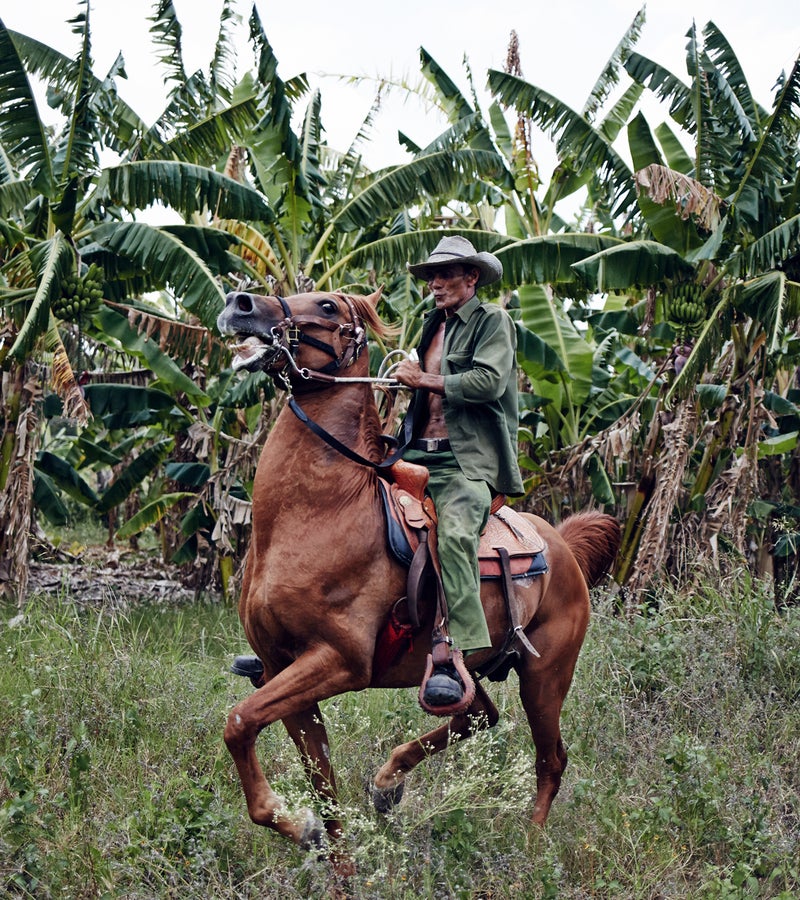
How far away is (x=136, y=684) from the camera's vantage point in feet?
22.1

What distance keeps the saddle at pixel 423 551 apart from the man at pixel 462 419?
0.27 ft

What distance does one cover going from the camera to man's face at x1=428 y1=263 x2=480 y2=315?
5.20 metres

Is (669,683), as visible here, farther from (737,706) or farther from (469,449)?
(469,449)

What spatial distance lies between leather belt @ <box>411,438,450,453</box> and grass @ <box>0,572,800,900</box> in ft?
4.69

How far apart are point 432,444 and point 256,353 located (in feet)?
3.68

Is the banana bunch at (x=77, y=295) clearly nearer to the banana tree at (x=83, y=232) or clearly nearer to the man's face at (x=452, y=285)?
the banana tree at (x=83, y=232)

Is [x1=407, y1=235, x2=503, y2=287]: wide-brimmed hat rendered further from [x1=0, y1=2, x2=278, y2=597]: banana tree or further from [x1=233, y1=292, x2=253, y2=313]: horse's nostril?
[x1=0, y1=2, x2=278, y2=597]: banana tree

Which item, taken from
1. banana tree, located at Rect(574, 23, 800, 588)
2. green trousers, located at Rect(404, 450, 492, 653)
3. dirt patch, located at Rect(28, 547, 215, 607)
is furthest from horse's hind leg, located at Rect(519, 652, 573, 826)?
dirt patch, located at Rect(28, 547, 215, 607)

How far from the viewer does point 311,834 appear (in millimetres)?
4602

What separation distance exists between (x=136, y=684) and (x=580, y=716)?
299cm

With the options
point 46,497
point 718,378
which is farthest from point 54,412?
point 718,378

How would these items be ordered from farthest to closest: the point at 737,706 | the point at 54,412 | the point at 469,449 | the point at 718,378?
1. the point at 54,412
2. the point at 718,378
3. the point at 737,706
4. the point at 469,449

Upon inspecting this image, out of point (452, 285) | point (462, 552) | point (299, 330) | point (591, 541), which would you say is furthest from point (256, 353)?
point (591, 541)

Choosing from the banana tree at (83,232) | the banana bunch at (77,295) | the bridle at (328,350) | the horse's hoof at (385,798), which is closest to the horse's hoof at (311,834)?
the horse's hoof at (385,798)
